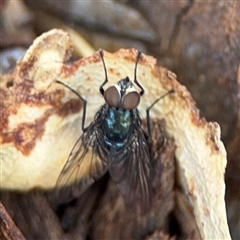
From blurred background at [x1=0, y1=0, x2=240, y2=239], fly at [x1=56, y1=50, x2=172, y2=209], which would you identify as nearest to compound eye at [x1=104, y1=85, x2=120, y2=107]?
fly at [x1=56, y1=50, x2=172, y2=209]

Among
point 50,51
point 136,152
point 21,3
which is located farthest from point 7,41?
point 136,152

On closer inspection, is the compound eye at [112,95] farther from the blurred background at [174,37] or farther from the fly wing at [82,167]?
the blurred background at [174,37]

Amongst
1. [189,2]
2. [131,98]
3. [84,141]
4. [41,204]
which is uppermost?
[189,2]

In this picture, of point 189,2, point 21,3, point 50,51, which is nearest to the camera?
point 50,51

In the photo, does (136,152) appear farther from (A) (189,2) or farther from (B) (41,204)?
(A) (189,2)

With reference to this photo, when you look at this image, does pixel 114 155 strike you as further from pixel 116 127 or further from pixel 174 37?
pixel 174 37

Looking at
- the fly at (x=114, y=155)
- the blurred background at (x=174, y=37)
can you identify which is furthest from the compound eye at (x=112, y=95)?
the blurred background at (x=174, y=37)
